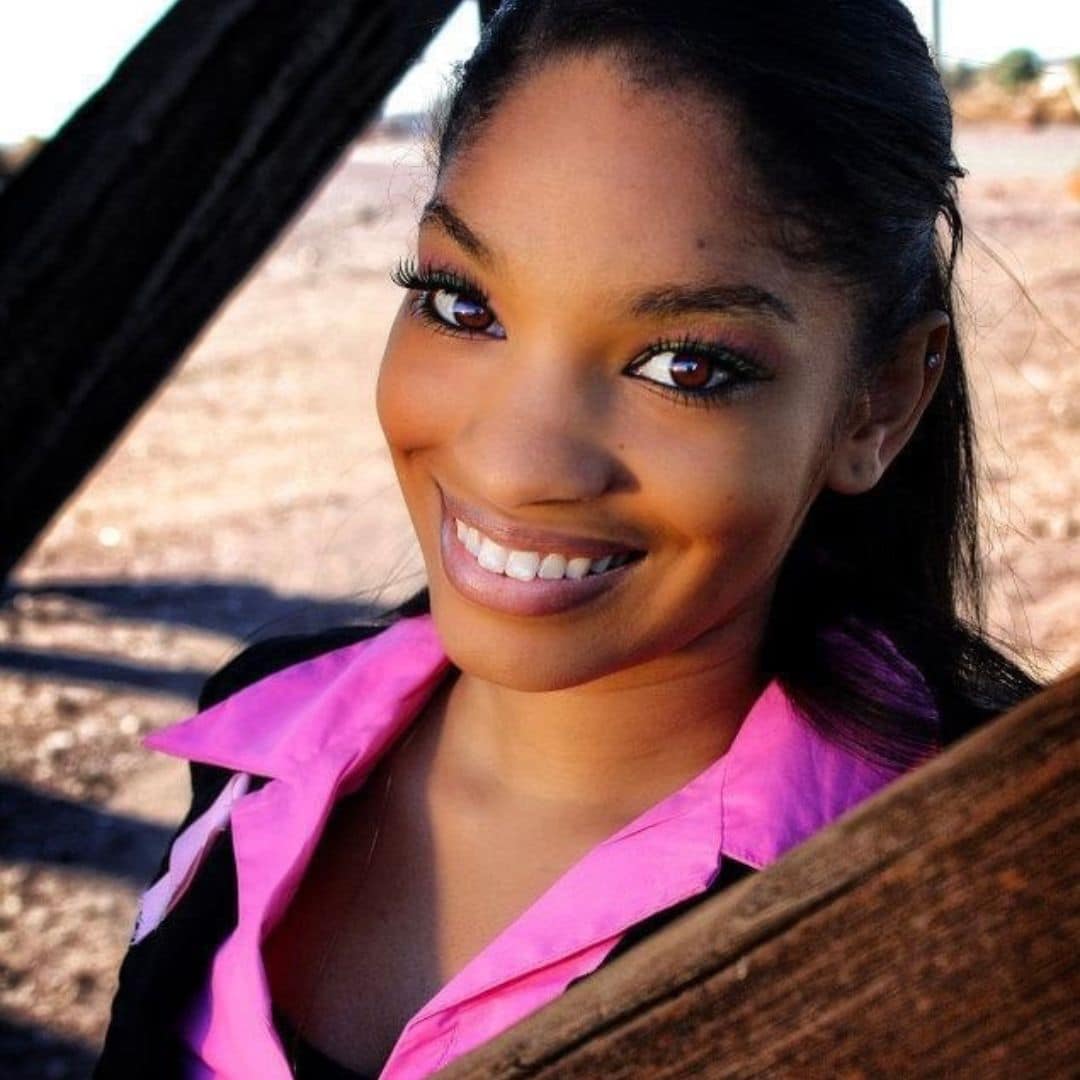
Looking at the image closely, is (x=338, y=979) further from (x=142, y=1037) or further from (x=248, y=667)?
(x=248, y=667)

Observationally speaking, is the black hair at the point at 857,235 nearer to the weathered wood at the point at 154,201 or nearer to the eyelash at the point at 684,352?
the eyelash at the point at 684,352

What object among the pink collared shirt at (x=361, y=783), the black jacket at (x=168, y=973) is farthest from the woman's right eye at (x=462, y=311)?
the black jacket at (x=168, y=973)

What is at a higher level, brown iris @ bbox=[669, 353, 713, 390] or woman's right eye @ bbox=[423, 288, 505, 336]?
brown iris @ bbox=[669, 353, 713, 390]

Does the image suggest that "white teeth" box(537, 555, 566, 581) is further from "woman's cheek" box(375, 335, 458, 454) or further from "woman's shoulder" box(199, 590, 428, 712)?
"woman's shoulder" box(199, 590, 428, 712)

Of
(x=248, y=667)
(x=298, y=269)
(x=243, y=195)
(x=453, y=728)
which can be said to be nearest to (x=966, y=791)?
(x=453, y=728)

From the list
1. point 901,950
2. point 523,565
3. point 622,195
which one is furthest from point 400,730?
point 901,950

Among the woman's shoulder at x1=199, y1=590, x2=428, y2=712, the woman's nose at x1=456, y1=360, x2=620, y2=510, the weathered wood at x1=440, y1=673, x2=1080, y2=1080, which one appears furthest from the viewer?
the woman's shoulder at x1=199, y1=590, x2=428, y2=712

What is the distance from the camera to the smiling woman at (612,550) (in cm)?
129

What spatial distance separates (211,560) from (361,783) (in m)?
4.34

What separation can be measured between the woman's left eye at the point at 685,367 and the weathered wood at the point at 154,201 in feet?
3.06

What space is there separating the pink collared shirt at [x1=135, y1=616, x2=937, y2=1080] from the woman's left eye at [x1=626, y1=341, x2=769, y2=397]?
0.38 meters

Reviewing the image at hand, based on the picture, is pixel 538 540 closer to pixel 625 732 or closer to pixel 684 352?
pixel 684 352

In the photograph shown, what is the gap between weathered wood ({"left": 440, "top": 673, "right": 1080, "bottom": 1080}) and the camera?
0.69 metres

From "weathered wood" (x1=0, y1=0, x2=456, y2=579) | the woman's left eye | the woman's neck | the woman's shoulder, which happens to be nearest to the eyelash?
the woman's left eye
